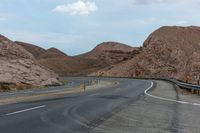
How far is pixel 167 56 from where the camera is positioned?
115m

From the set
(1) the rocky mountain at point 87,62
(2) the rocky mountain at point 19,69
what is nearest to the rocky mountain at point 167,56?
(1) the rocky mountain at point 87,62

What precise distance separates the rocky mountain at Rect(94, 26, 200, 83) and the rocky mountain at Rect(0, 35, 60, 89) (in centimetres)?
4755

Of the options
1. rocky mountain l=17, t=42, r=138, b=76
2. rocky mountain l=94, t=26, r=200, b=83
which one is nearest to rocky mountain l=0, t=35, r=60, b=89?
rocky mountain l=94, t=26, r=200, b=83

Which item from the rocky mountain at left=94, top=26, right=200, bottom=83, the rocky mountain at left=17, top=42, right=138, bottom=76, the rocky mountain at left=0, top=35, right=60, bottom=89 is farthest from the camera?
the rocky mountain at left=17, top=42, right=138, bottom=76

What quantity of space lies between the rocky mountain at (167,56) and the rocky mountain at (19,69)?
47548mm

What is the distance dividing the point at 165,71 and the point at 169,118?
97034mm

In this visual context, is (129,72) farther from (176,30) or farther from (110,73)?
(176,30)

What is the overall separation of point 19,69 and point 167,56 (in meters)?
63.4

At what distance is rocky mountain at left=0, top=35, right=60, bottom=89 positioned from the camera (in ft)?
181

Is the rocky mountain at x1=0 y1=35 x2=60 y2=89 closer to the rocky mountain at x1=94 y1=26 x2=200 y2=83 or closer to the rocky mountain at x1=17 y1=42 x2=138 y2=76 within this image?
the rocky mountain at x1=94 y1=26 x2=200 y2=83

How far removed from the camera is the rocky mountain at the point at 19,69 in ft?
181

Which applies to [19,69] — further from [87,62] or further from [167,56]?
[87,62]

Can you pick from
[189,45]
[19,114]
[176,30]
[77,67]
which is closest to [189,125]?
[19,114]

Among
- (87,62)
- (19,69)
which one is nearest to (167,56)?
(19,69)
